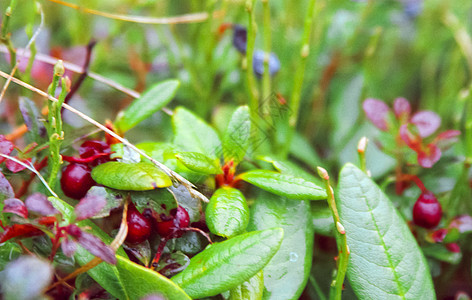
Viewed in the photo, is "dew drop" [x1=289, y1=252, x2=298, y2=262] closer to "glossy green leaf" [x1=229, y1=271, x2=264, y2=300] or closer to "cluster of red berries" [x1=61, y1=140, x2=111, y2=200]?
"glossy green leaf" [x1=229, y1=271, x2=264, y2=300]

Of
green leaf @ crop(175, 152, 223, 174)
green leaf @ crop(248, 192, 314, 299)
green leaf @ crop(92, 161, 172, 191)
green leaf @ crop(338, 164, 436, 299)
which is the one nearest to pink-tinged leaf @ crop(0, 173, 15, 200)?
green leaf @ crop(92, 161, 172, 191)

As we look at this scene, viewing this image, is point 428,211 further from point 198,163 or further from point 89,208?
point 89,208

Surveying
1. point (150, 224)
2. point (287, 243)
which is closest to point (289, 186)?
point (287, 243)

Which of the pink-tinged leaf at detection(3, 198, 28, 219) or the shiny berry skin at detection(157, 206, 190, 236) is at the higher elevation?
the shiny berry skin at detection(157, 206, 190, 236)

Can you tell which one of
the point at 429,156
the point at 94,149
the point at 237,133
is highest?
the point at 429,156

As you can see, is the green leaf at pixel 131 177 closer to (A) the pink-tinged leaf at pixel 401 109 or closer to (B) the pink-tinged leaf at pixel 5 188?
(B) the pink-tinged leaf at pixel 5 188

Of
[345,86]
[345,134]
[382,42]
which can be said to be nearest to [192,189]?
[345,134]

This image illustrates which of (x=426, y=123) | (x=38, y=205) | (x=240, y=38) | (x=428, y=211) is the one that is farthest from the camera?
(x=240, y=38)

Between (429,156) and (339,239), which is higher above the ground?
(429,156)
